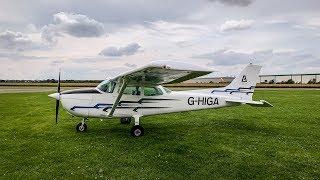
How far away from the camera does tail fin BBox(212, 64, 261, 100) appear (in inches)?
612

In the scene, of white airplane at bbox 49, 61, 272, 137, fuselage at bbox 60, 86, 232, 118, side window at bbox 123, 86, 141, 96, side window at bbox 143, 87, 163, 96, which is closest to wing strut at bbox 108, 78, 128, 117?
white airplane at bbox 49, 61, 272, 137

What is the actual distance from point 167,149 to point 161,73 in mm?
2487

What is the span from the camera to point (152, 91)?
14008 mm

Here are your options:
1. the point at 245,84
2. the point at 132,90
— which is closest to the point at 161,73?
the point at 132,90

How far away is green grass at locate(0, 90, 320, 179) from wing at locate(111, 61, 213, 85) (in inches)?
84.6

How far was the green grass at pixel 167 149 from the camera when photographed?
8.92 m

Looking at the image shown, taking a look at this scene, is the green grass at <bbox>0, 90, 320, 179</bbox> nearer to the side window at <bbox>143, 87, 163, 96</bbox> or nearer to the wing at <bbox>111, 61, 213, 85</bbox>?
the side window at <bbox>143, 87, 163, 96</bbox>

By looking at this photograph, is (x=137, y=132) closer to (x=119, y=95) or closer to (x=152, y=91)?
(x=119, y=95)

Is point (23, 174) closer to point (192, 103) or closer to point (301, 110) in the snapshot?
point (192, 103)

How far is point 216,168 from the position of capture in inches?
362

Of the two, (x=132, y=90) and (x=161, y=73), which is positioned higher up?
(x=161, y=73)

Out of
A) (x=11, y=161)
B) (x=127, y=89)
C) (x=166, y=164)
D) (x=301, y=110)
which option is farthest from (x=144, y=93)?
(x=301, y=110)

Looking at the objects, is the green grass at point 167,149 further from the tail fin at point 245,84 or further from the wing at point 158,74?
the wing at point 158,74

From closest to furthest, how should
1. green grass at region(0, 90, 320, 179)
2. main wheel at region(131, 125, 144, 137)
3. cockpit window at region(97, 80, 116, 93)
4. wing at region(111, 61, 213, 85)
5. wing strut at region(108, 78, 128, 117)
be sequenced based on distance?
green grass at region(0, 90, 320, 179) → wing at region(111, 61, 213, 85) → wing strut at region(108, 78, 128, 117) → main wheel at region(131, 125, 144, 137) → cockpit window at region(97, 80, 116, 93)
